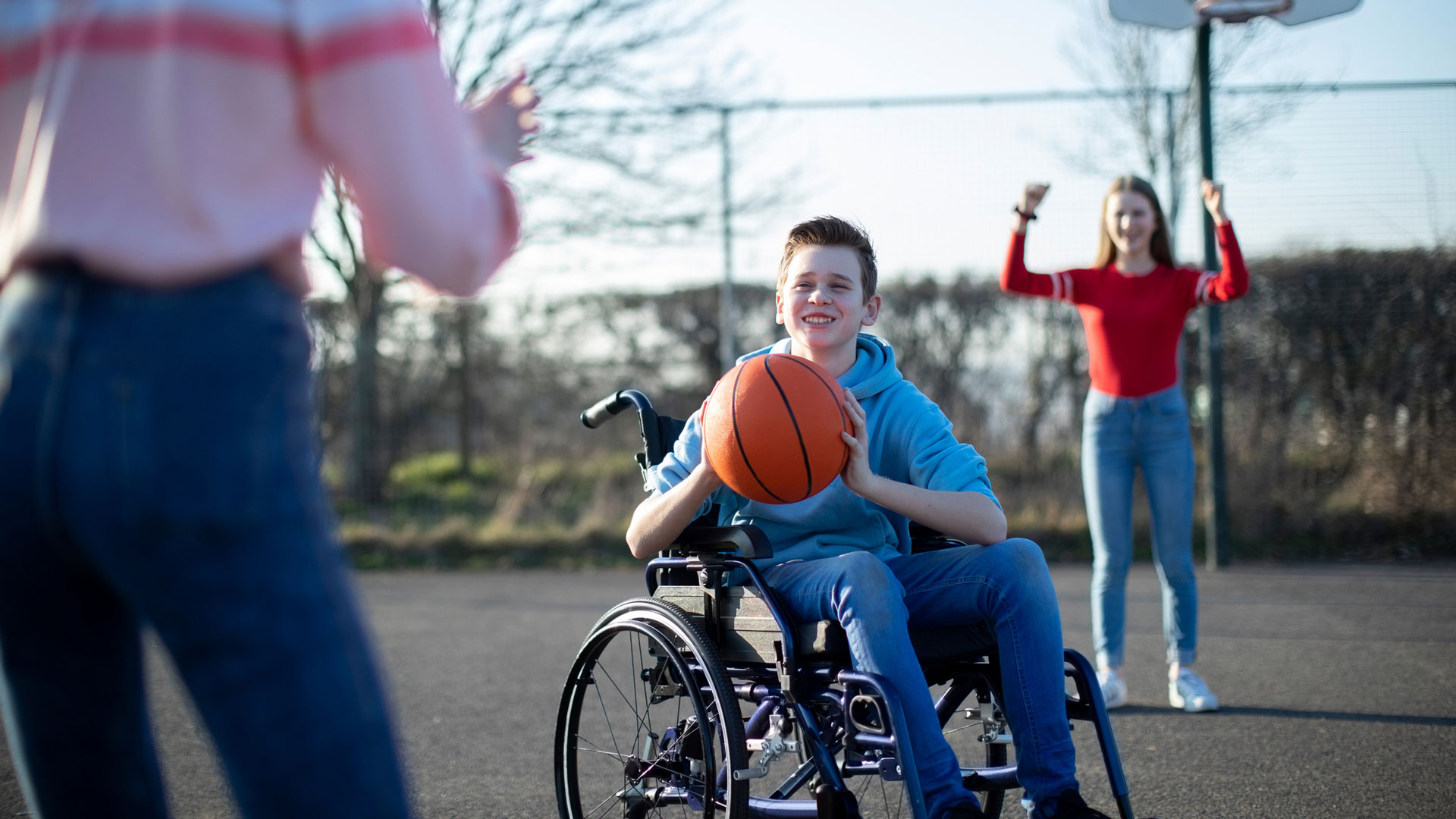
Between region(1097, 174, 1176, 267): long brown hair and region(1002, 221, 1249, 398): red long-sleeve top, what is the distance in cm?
6

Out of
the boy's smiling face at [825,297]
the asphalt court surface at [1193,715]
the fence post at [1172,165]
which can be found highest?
the fence post at [1172,165]

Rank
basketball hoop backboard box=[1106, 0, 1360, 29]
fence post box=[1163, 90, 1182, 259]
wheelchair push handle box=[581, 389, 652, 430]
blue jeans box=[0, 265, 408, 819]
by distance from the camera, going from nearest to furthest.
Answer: blue jeans box=[0, 265, 408, 819] < wheelchair push handle box=[581, 389, 652, 430] < basketball hoop backboard box=[1106, 0, 1360, 29] < fence post box=[1163, 90, 1182, 259]

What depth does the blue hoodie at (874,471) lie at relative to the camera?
2.99 meters

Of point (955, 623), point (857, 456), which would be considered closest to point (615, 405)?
point (857, 456)

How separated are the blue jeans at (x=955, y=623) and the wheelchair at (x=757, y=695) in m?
0.05

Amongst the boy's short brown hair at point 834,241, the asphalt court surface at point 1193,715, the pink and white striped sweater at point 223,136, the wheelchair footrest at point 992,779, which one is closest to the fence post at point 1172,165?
the asphalt court surface at point 1193,715

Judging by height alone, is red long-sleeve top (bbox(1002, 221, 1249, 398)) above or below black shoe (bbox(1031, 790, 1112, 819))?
above

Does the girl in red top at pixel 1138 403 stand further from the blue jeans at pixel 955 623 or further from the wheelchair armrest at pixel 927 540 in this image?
the blue jeans at pixel 955 623

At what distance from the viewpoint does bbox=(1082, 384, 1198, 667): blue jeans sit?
4887mm

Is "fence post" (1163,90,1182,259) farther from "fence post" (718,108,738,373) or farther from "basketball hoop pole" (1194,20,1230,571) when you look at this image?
"fence post" (718,108,738,373)

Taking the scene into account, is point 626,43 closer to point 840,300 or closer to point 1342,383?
point 1342,383

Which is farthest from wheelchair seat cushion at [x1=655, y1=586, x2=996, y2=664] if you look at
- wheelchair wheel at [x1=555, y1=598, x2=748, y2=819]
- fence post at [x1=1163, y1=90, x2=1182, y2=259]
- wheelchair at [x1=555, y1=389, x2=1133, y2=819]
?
fence post at [x1=1163, y1=90, x2=1182, y2=259]

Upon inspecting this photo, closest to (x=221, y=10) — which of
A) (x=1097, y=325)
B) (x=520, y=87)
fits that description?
(x=520, y=87)

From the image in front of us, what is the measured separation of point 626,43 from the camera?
12.0m
